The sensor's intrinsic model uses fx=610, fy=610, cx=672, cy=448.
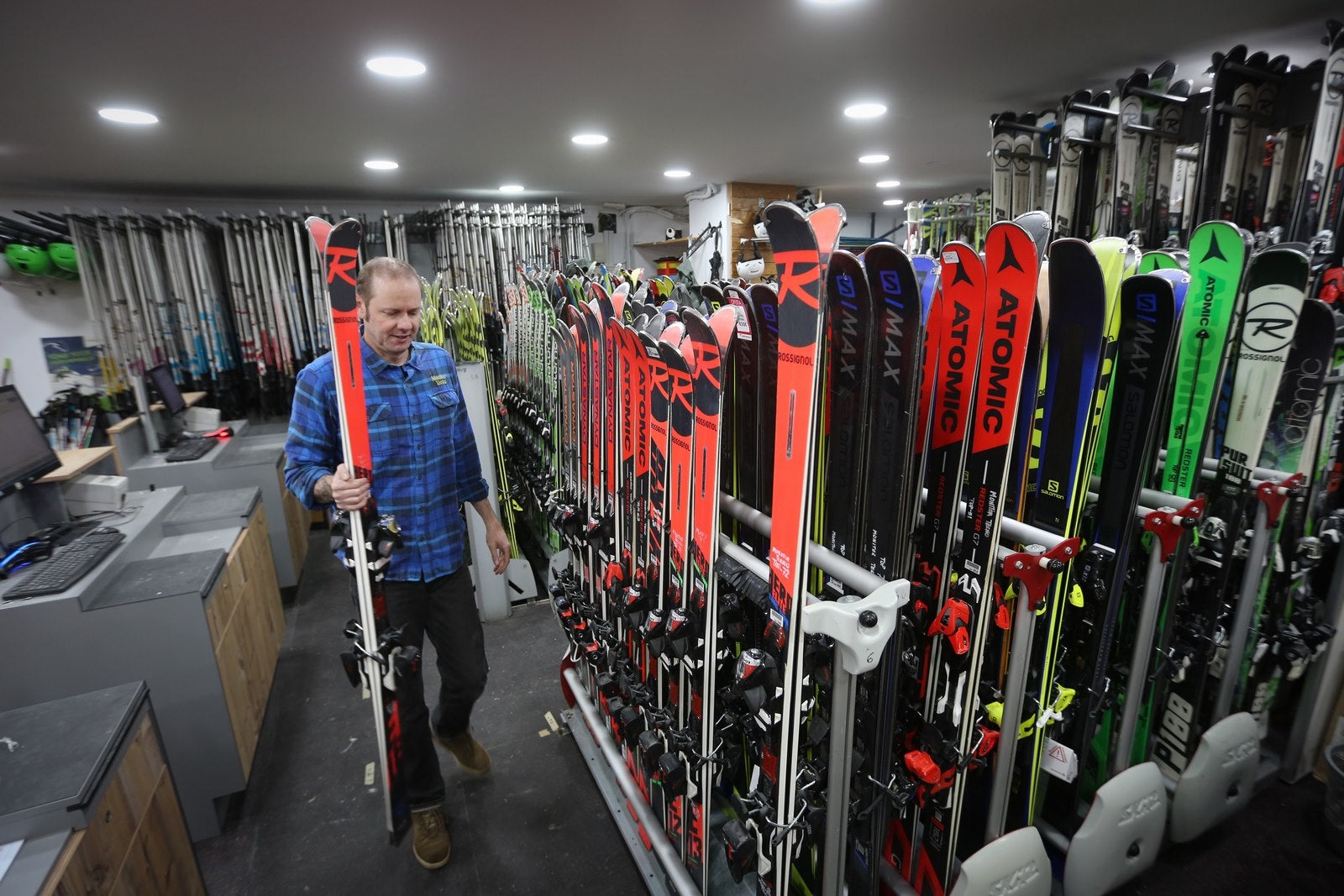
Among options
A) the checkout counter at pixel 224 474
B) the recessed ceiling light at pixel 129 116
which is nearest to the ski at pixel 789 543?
the recessed ceiling light at pixel 129 116

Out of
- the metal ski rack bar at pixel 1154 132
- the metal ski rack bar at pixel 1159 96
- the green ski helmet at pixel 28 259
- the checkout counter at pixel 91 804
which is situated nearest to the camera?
the checkout counter at pixel 91 804

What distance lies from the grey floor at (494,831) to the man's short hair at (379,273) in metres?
1.63

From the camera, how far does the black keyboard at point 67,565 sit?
1792mm

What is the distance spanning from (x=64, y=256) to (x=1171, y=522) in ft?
20.9

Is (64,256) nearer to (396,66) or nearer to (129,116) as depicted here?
(129,116)

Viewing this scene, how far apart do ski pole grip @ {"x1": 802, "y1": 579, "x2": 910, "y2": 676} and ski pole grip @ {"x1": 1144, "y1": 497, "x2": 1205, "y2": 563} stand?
0.77m

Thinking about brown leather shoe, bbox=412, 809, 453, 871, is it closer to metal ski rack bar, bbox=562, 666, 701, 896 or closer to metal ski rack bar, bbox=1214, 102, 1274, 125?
metal ski rack bar, bbox=562, 666, 701, 896

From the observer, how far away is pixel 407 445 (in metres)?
1.68

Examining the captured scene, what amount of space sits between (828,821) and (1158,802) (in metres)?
1.09

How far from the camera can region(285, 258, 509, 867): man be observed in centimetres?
159

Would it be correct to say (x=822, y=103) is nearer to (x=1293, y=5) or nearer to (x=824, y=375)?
(x=1293, y=5)

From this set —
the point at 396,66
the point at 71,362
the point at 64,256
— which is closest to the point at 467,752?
the point at 396,66

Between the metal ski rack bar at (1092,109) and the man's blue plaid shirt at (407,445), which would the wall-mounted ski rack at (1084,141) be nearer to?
the metal ski rack bar at (1092,109)

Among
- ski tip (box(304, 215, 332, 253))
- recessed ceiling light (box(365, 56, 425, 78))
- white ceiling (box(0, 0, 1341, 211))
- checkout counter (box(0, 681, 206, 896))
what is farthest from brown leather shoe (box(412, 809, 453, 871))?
recessed ceiling light (box(365, 56, 425, 78))
